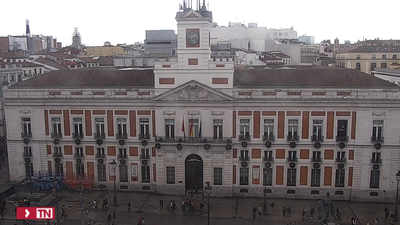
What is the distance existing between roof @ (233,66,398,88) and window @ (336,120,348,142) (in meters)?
4.16

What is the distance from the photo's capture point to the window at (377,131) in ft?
153

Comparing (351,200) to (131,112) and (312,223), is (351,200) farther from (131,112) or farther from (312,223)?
(131,112)

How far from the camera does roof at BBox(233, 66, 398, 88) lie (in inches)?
1902

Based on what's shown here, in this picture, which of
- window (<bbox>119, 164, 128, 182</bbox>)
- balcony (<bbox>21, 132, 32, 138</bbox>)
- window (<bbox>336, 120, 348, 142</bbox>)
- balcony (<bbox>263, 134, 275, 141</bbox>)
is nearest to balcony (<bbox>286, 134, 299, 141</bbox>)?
balcony (<bbox>263, 134, 275, 141</bbox>)

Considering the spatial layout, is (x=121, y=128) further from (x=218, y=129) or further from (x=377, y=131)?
(x=377, y=131)

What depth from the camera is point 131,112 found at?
49.9 metres

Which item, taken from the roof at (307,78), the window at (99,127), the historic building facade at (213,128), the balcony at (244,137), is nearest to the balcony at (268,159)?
the historic building facade at (213,128)

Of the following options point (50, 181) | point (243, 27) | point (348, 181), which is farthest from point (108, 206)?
point (243, 27)

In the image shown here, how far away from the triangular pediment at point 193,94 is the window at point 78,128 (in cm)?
987

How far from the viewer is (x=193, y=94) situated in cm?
4812

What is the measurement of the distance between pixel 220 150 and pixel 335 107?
13541 millimetres

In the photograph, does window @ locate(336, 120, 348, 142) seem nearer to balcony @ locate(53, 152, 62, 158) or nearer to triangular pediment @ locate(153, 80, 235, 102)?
triangular pediment @ locate(153, 80, 235, 102)

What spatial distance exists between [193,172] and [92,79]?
17052mm

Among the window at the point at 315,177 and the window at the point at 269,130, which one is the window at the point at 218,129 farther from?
the window at the point at 315,177
